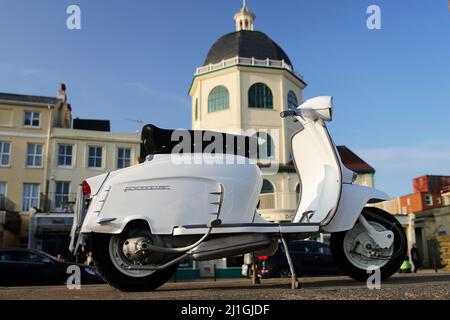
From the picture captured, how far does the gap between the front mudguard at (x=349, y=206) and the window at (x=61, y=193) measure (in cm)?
2716

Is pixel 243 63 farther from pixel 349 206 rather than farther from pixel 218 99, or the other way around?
pixel 349 206

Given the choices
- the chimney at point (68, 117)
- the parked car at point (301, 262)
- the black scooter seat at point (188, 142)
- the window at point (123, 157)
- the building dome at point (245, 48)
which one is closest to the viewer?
the black scooter seat at point (188, 142)

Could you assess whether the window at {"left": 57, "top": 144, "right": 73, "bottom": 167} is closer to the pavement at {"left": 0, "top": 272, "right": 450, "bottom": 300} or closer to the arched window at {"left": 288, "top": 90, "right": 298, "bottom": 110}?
the arched window at {"left": 288, "top": 90, "right": 298, "bottom": 110}

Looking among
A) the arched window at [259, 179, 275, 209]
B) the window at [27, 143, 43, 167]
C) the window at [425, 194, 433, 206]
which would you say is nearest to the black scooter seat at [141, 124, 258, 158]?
the arched window at [259, 179, 275, 209]

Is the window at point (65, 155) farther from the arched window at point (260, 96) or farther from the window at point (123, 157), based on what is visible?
the arched window at point (260, 96)

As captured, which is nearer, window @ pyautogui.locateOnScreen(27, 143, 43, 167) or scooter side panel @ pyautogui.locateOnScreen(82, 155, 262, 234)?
scooter side panel @ pyautogui.locateOnScreen(82, 155, 262, 234)

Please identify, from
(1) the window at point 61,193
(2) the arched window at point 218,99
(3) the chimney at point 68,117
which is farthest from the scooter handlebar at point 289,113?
(3) the chimney at point 68,117

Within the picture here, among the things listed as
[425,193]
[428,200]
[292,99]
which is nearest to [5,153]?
[292,99]

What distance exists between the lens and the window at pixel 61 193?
2962 centimetres

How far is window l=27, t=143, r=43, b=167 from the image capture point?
30345 millimetres

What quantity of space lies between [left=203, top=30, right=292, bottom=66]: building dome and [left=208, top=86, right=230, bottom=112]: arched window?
8.92 feet

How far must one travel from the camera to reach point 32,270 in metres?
12.8
